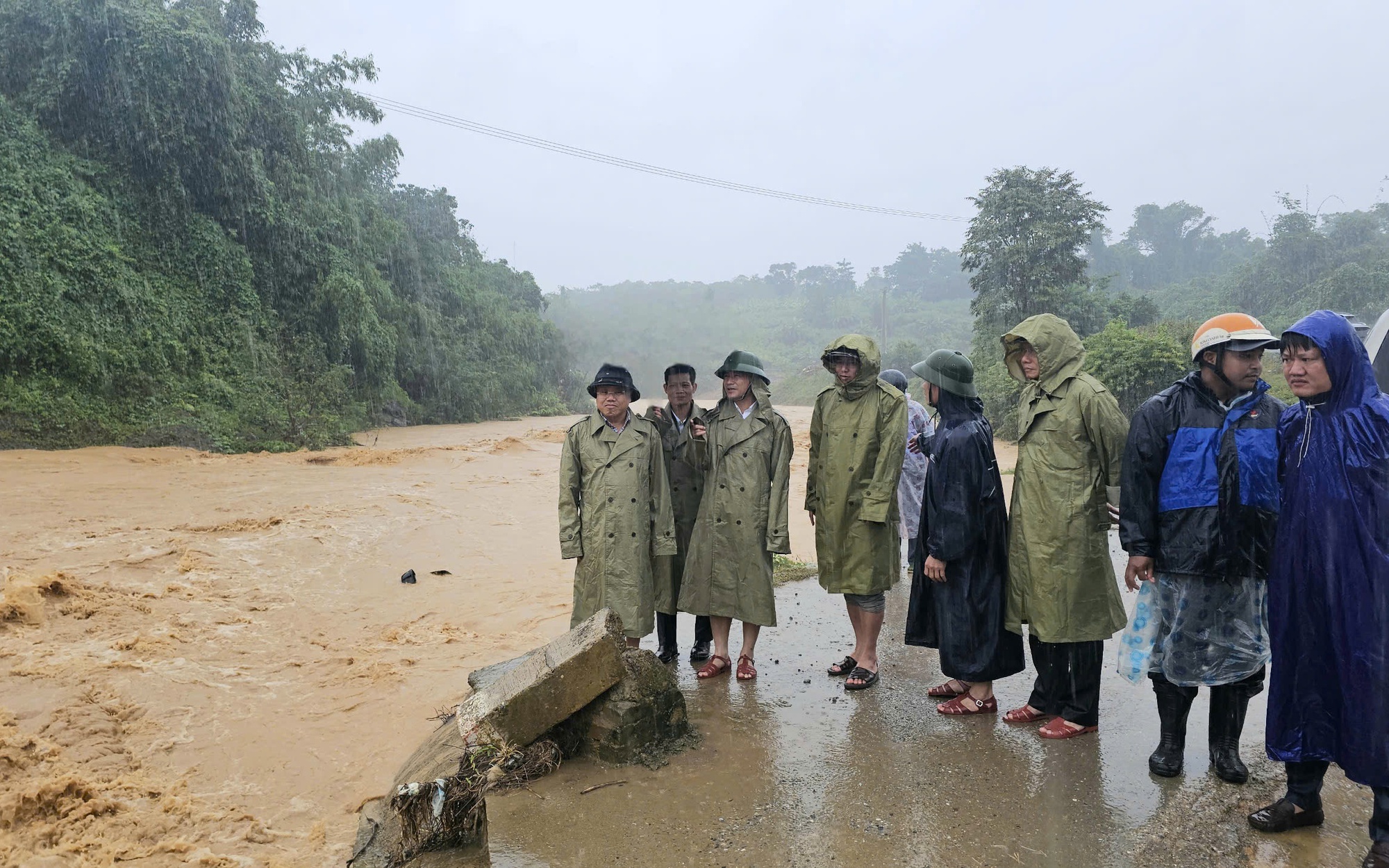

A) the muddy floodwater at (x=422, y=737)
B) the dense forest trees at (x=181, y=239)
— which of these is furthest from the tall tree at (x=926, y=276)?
the muddy floodwater at (x=422, y=737)

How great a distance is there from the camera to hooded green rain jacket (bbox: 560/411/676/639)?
4453 mm

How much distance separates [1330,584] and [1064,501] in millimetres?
1053

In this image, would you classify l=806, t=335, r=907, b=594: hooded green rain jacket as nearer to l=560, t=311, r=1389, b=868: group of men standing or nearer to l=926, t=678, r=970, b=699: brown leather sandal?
l=560, t=311, r=1389, b=868: group of men standing

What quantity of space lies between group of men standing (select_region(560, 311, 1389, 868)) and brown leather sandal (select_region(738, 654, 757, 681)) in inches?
2.6

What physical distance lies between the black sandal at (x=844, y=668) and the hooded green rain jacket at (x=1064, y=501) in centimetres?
118

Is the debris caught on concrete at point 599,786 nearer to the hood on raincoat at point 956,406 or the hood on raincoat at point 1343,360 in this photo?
the hood on raincoat at point 956,406

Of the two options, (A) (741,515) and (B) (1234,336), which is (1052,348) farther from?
(A) (741,515)

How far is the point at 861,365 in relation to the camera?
4.45m

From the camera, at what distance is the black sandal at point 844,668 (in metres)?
4.82

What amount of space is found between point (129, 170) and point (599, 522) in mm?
16291

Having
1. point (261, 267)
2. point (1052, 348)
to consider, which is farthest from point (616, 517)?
point (261, 267)

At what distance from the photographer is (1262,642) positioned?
3.31 m

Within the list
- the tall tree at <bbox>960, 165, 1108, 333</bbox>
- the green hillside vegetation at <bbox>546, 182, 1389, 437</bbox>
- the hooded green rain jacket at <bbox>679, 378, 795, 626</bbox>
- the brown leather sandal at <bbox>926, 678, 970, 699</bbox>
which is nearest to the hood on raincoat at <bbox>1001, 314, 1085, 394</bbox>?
the hooded green rain jacket at <bbox>679, 378, 795, 626</bbox>

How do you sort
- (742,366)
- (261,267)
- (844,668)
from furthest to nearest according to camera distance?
1. (261,267)
2. (844,668)
3. (742,366)
